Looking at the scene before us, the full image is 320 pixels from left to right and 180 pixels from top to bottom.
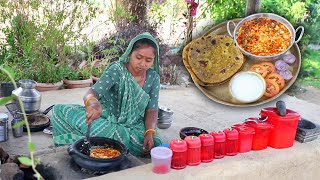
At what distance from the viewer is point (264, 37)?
114 inches

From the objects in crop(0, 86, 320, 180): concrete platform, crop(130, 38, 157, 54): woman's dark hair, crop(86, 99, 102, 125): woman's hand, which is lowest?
crop(0, 86, 320, 180): concrete platform

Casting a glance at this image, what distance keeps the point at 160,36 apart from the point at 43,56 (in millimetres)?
2023

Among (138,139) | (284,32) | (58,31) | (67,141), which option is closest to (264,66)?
(284,32)

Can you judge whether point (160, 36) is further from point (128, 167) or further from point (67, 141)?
point (128, 167)

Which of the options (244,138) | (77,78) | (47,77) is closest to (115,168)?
(244,138)

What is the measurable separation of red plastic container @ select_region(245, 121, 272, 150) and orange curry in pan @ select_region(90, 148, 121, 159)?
940mm

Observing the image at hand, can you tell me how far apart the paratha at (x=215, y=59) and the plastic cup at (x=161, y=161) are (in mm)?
762

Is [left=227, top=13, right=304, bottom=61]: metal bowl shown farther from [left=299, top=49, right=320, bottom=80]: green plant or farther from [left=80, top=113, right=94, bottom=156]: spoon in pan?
[left=299, top=49, right=320, bottom=80]: green plant

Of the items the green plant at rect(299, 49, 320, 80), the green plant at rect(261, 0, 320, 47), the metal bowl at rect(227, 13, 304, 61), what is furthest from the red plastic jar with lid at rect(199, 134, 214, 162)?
the green plant at rect(299, 49, 320, 80)

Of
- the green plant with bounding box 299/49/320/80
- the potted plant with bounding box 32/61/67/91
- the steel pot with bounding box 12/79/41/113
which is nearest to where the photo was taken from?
the steel pot with bounding box 12/79/41/113

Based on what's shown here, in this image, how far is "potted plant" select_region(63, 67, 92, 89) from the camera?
16.4 ft

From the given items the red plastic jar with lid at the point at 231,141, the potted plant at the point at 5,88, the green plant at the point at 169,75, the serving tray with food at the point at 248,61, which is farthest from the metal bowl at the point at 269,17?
the potted plant at the point at 5,88

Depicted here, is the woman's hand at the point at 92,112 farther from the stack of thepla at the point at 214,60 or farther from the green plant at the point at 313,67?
the green plant at the point at 313,67

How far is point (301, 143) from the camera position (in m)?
3.02
